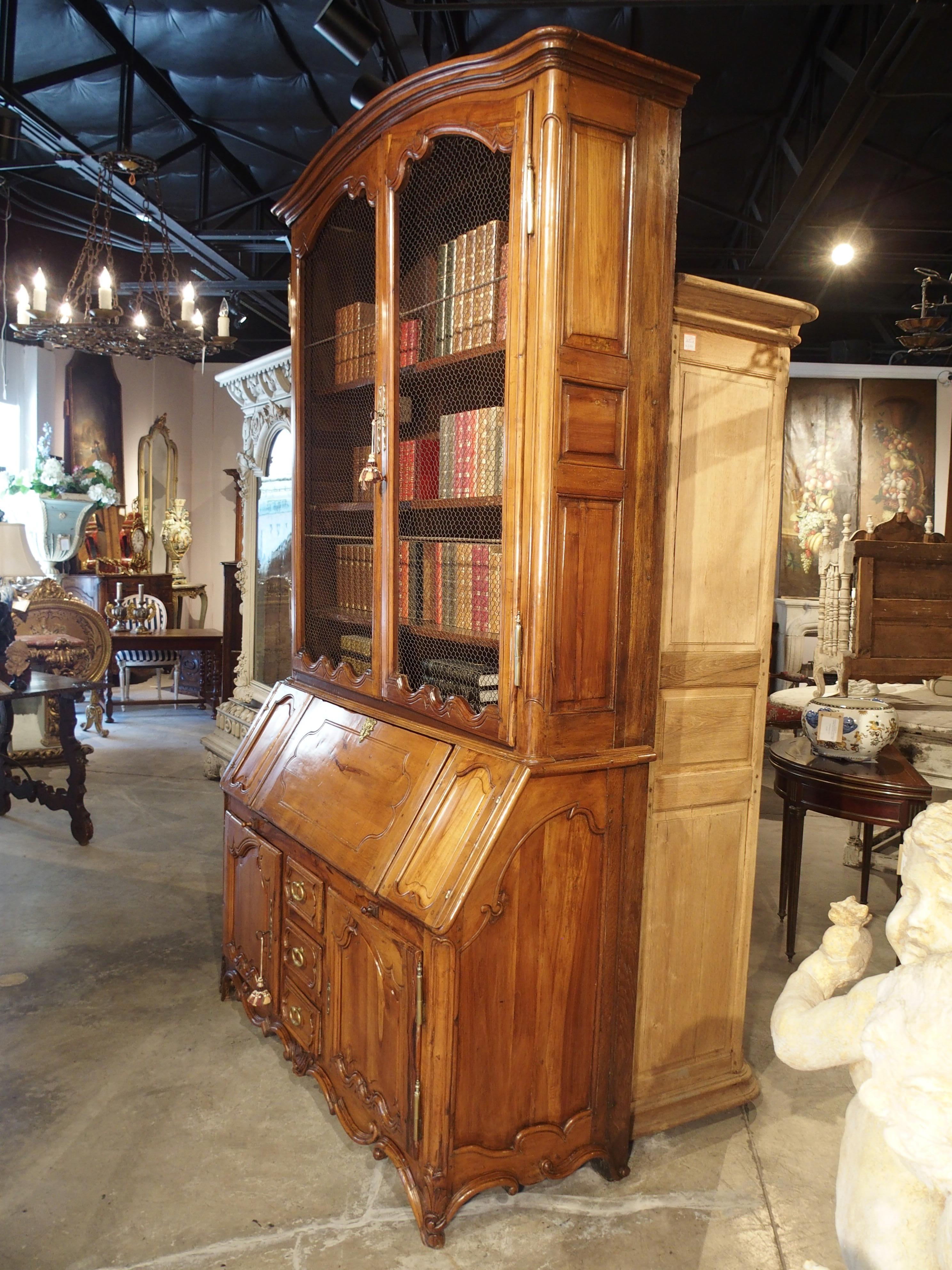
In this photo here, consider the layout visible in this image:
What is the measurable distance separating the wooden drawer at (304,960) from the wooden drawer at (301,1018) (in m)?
0.03

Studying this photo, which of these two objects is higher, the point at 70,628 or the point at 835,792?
the point at 70,628

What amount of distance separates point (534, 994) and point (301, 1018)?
811 millimetres

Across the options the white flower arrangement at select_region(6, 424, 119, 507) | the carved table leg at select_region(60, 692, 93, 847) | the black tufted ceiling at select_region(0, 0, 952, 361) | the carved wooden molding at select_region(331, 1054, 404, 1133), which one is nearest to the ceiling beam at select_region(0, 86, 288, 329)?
the black tufted ceiling at select_region(0, 0, 952, 361)

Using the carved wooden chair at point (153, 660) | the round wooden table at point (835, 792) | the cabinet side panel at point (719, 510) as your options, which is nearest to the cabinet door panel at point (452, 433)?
the cabinet side panel at point (719, 510)

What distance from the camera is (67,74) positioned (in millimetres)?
4809

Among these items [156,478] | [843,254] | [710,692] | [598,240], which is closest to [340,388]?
[598,240]

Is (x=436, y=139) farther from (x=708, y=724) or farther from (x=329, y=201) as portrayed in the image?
(x=708, y=724)

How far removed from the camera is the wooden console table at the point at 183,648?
7.11m

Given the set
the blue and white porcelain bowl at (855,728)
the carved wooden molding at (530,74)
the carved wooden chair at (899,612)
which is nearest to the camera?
the carved wooden molding at (530,74)

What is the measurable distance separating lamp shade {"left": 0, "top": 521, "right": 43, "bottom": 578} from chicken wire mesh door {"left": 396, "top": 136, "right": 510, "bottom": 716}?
11.9ft

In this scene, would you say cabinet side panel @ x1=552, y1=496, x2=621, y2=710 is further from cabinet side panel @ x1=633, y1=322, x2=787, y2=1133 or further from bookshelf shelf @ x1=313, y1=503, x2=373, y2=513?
bookshelf shelf @ x1=313, y1=503, x2=373, y2=513

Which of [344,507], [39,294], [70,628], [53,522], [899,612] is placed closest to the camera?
[344,507]

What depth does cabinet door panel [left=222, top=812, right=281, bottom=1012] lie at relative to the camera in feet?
8.30

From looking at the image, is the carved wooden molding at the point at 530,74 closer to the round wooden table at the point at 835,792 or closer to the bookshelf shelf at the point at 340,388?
the bookshelf shelf at the point at 340,388
